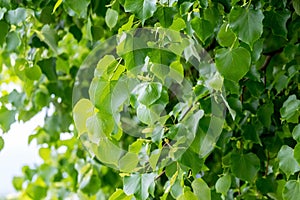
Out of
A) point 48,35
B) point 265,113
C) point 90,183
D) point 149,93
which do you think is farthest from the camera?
point 90,183

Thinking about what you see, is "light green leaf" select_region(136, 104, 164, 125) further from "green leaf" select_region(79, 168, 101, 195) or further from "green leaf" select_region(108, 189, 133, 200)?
"green leaf" select_region(79, 168, 101, 195)

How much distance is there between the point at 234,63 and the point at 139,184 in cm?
17

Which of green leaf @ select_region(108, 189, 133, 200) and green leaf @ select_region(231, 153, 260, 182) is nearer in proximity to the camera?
green leaf @ select_region(108, 189, 133, 200)

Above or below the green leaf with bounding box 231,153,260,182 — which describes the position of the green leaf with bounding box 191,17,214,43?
above

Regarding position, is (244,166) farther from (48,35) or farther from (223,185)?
(48,35)

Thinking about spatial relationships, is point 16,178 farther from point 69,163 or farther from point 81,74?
point 81,74

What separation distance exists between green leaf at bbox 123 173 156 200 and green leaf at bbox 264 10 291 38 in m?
0.25

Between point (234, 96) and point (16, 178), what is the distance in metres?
0.69

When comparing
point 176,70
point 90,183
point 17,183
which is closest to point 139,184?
point 176,70

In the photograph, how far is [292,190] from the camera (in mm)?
681

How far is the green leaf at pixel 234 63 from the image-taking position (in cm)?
62

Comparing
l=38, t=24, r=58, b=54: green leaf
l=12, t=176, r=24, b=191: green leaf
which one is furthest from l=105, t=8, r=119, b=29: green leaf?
l=12, t=176, r=24, b=191: green leaf

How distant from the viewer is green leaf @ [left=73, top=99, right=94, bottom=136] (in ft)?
2.06

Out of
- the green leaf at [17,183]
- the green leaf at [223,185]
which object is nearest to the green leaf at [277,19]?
the green leaf at [223,185]
